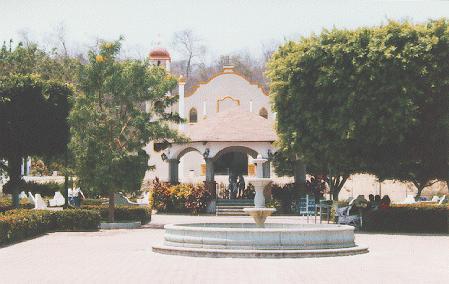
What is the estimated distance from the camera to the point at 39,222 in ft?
82.1

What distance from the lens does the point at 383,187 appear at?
214 feet

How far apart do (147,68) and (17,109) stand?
8.82m

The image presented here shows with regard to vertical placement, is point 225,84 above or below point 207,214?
above

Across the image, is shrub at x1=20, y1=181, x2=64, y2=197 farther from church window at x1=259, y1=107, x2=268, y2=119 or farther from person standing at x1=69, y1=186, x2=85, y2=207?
church window at x1=259, y1=107, x2=268, y2=119


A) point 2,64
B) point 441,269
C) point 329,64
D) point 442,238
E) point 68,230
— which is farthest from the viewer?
point 2,64

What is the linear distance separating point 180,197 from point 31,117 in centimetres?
1000

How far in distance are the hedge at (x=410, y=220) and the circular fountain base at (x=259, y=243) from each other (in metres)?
10.5

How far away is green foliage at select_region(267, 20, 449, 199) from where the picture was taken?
27.4 m

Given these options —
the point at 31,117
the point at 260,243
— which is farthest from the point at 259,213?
the point at 31,117

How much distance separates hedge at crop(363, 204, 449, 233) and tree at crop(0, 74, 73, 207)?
1611cm

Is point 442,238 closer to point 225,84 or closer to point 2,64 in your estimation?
point 2,64

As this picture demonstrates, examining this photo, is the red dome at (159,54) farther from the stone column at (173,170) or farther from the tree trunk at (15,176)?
the tree trunk at (15,176)

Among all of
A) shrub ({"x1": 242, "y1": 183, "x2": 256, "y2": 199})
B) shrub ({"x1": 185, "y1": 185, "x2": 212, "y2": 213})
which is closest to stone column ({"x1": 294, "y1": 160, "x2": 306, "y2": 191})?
shrub ({"x1": 242, "y1": 183, "x2": 256, "y2": 199})

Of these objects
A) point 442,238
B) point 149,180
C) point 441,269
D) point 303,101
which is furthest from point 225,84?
point 441,269
